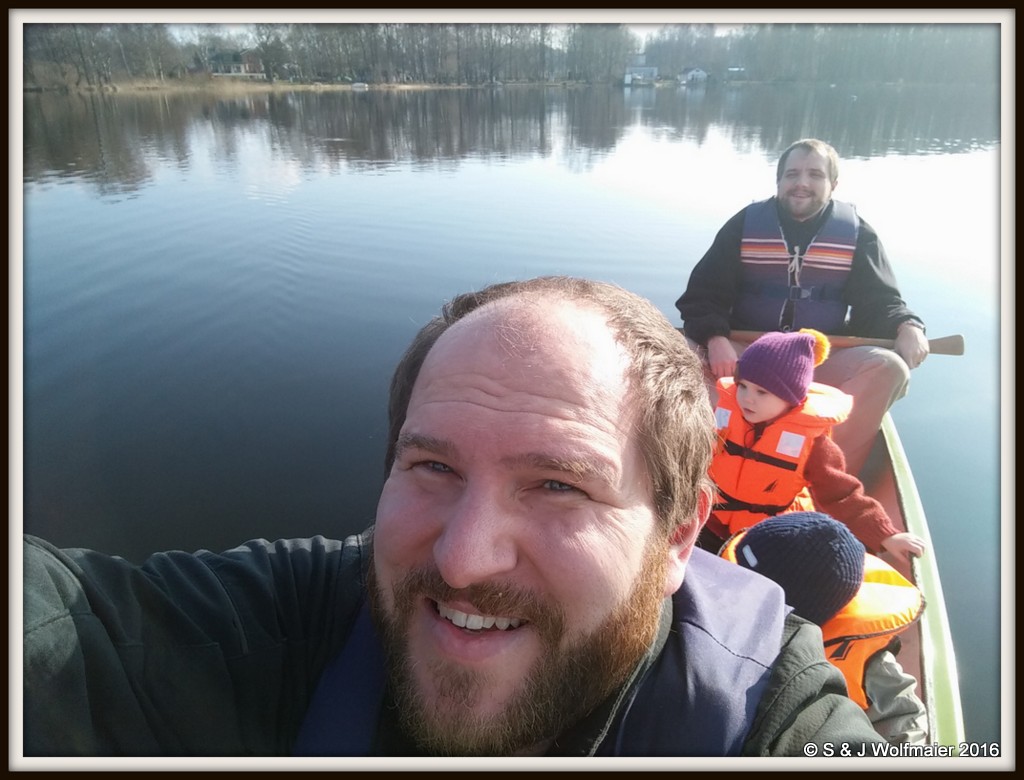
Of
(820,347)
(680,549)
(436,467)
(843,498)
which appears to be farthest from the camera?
(820,347)

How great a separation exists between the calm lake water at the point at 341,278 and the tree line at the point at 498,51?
0.35 metres

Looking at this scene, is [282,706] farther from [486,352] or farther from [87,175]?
Answer: [87,175]

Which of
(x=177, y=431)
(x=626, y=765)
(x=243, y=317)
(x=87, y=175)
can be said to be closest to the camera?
(x=626, y=765)

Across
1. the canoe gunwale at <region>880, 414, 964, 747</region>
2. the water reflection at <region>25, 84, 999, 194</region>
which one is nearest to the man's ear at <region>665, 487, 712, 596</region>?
the canoe gunwale at <region>880, 414, 964, 747</region>

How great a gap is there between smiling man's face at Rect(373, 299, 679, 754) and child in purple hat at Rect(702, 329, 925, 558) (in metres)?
1.68

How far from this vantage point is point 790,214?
402 centimetres

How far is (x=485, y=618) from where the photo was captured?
3.66 feet

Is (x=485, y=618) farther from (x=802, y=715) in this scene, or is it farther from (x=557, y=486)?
(x=802, y=715)

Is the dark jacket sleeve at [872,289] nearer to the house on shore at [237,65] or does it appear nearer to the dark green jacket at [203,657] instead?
the dark green jacket at [203,657]

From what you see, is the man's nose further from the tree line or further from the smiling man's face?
the tree line

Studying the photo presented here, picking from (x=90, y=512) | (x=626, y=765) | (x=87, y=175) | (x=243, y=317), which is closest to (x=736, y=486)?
(x=626, y=765)

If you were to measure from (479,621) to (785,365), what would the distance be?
85.3 inches

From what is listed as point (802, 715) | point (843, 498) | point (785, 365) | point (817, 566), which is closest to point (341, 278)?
point (785, 365)

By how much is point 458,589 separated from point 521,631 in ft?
0.47
